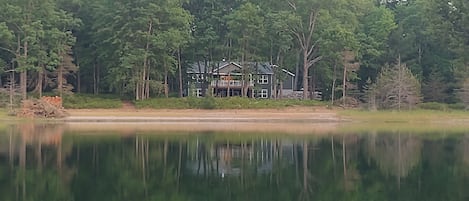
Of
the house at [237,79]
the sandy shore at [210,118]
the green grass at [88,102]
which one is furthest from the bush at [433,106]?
the green grass at [88,102]

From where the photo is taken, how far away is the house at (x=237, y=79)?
73688mm

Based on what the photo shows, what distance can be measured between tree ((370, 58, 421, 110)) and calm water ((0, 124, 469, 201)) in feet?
76.5

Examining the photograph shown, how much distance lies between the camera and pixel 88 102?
61906 mm

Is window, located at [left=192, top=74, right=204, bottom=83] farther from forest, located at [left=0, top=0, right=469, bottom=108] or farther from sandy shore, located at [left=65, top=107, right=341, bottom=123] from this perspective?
sandy shore, located at [left=65, top=107, right=341, bottom=123]

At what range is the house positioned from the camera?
73.7 m

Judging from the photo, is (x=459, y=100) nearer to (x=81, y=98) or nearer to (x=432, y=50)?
(x=432, y=50)

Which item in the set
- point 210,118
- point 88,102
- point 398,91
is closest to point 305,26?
point 398,91

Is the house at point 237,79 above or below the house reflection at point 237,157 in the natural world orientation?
above

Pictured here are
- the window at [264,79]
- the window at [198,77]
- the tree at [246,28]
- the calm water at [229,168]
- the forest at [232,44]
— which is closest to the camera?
the calm water at [229,168]

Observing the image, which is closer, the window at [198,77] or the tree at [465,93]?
the tree at [465,93]

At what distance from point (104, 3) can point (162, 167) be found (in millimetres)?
50877

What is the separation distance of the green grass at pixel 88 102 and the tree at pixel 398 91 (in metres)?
24.4

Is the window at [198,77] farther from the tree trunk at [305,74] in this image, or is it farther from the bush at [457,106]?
the bush at [457,106]

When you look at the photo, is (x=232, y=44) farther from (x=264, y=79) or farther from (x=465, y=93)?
(x=465, y=93)
